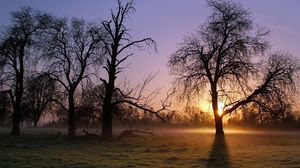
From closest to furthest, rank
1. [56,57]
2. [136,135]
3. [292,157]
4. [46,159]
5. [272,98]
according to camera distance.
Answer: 1. [46,159]
2. [292,157]
3. [272,98]
4. [136,135]
5. [56,57]

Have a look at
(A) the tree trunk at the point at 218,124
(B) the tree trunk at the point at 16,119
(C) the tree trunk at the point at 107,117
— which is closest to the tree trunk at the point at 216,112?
(A) the tree trunk at the point at 218,124

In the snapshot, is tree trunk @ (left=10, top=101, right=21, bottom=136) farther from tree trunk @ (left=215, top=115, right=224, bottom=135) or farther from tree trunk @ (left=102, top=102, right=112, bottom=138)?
tree trunk @ (left=215, top=115, right=224, bottom=135)

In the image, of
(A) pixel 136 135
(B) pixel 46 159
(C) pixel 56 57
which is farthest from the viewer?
(C) pixel 56 57

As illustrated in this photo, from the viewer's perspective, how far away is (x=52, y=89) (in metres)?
43.5

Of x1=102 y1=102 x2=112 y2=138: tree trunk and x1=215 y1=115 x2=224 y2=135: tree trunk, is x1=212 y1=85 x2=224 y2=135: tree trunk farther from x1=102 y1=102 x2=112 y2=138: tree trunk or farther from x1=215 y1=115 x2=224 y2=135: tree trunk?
x1=102 y1=102 x2=112 y2=138: tree trunk

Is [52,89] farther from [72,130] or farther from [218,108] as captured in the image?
[218,108]

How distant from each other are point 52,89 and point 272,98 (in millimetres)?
18755

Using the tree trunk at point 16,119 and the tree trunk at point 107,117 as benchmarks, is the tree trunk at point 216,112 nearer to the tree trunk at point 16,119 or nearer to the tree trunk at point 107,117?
the tree trunk at point 107,117

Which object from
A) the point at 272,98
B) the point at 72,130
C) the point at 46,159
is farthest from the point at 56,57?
the point at 46,159

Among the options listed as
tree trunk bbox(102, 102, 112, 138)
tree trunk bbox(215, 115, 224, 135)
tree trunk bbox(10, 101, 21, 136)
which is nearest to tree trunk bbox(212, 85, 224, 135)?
tree trunk bbox(215, 115, 224, 135)

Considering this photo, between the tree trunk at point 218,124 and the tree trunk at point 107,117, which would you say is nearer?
the tree trunk at point 107,117

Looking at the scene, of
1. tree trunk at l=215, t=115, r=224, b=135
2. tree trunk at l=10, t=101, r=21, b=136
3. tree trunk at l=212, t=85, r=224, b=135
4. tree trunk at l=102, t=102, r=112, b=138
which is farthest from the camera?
tree trunk at l=10, t=101, r=21, b=136

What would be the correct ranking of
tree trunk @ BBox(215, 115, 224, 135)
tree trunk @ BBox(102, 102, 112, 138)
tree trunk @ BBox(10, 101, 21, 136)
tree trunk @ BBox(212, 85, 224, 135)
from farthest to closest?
tree trunk @ BBox(10, 101, 21, 136), tree trunk @ BBox(215, 115, 224, 135), tree trunk @ BBox(102, 102, 112, 138), tree trunk @ BBox(212, 85, 224, 135)

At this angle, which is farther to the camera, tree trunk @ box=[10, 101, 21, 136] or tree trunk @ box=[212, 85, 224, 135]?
tree trunk @ box=[10, 101, 21, 136]
